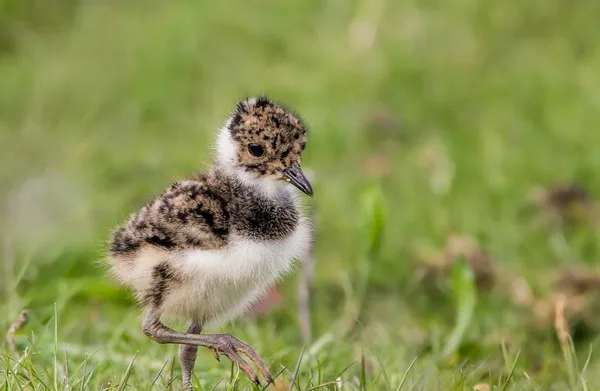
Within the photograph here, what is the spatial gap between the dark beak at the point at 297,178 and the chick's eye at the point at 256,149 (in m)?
0.10

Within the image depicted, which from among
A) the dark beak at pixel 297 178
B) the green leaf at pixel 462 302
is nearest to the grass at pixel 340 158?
the green leaf at pixel 462 302

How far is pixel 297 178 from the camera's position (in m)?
3.77

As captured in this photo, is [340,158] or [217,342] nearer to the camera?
[217,342]

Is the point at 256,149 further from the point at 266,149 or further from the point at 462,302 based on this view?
the point at 462,302

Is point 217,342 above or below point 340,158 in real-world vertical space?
below

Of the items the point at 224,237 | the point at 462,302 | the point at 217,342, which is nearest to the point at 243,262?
the point at 224,237

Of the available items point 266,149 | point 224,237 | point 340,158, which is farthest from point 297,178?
point 340,158

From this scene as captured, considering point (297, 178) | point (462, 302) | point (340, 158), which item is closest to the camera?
point (297, 178)

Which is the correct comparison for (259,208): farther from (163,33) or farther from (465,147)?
(163,33)

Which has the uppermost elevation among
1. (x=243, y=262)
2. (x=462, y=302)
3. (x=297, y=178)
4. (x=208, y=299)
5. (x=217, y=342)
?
(x=297, y=178)

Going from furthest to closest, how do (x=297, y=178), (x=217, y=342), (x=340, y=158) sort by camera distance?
(x=340, y=158) → (x=297, y=178) → (x=217, y=342)

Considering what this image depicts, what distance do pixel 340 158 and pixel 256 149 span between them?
152 inches

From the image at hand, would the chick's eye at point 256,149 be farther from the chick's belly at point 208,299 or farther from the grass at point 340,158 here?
the grass at point 340,158

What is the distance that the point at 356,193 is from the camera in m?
7.18
